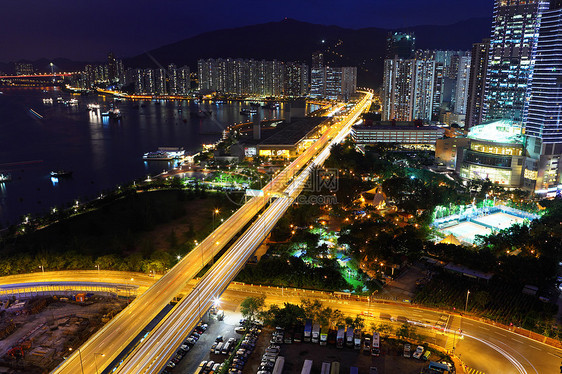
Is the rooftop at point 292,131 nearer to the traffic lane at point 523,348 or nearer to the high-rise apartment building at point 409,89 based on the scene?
the high-rise apartment building at point 409,89

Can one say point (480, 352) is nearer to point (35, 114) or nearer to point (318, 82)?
point (35, 114)

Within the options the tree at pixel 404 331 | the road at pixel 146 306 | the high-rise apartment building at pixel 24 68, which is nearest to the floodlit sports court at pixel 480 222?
the tree at pixel 404 331

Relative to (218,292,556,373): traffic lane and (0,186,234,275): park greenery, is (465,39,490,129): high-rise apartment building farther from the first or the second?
(218,292,556,373): traffic lane

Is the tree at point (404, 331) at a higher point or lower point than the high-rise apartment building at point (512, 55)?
lower

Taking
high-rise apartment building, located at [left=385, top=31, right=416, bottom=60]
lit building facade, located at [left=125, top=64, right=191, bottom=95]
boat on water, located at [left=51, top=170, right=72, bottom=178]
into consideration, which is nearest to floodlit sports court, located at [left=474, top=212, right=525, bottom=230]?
boat on water, located at [left=51, top=170, right=72, bottom=178]

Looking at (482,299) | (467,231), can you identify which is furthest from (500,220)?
(482,299)

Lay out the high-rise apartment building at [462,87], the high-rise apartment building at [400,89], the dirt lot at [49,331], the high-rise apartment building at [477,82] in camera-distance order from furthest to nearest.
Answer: the high-rise apartment building at [462,87] → the high-rise apartment building at [400,89] → the high-rise apartment building at [477,82] → the dirt lot at [49,331]
